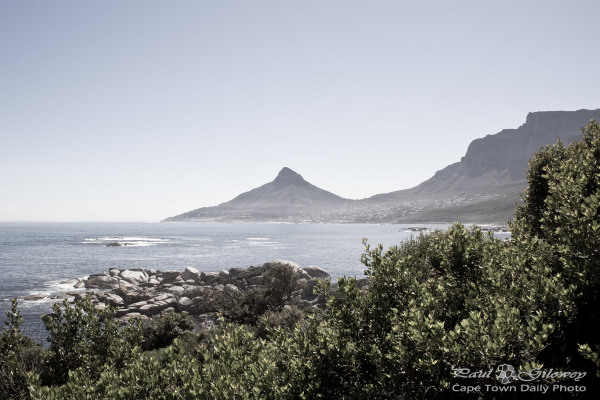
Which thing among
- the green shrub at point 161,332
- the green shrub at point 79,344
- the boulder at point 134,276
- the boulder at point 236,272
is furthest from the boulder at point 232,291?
the green shrub at point 79,344

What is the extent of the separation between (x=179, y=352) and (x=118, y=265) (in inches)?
3473

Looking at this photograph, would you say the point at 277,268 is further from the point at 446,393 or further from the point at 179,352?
the point at 446,393

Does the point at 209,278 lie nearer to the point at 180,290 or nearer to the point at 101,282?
the point at 180,290

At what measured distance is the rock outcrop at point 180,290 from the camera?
4022cm

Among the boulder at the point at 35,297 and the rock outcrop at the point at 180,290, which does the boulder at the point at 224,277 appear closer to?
the rock outcrop at the point at 180,290

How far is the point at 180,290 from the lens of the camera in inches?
2080

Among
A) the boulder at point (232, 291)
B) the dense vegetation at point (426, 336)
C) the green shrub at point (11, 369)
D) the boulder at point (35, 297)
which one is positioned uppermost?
the dense vegetation at point (426, 336)

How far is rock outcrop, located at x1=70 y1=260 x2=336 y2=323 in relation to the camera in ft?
132

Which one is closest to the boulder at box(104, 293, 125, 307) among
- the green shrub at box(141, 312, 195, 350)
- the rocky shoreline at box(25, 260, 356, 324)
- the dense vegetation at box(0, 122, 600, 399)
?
the rocky shoreline at box(25, 260, 356, 324)

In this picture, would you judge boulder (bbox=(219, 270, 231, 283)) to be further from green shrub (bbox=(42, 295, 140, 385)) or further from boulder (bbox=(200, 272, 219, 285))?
green shrub (bbox=(42, 295, 140, 385))

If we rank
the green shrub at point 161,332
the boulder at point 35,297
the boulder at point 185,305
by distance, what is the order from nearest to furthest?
the green shrub at point 161,332, the boulder at point 185,305, the boulder at point 35,297

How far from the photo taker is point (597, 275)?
671 cm

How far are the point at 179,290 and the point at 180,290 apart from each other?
5.7 inches

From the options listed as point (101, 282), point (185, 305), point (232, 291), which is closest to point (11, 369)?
point (185, 305)
